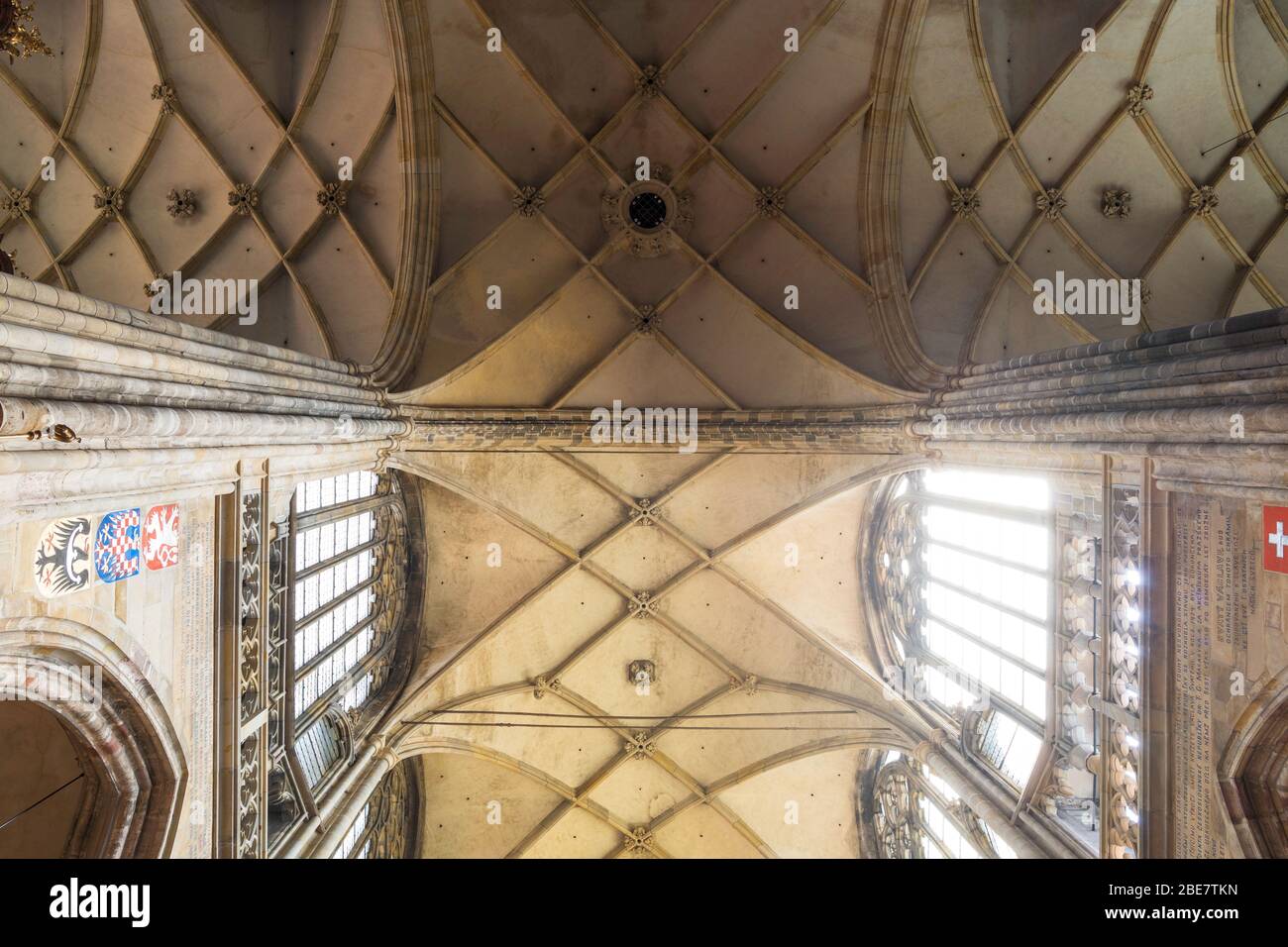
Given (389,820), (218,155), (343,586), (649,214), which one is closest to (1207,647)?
(649,214)

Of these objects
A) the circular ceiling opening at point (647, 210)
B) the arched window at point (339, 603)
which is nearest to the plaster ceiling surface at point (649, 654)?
the arched window at point (339, 603)

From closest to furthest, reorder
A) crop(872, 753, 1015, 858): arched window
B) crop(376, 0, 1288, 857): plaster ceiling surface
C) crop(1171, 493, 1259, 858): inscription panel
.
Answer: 1. crop(1171, 493, 1259, 858): inscription panel
2. crop(872, 753, 1015, 858): arched window
3. crop(376, 0, 1288, 857): plaster ceiling surface

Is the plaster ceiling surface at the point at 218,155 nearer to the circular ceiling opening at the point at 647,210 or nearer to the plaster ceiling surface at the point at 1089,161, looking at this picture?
the circular ceiling opening at the point at 647,210

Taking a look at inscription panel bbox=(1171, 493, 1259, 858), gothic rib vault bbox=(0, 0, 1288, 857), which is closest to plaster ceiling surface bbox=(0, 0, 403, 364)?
gothic rib vault bbox=(0, 0, 1288, 857)

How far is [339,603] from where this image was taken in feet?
36.8

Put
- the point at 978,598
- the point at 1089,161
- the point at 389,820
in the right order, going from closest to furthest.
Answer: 1. the point at 978,598
2. the point at 1089,161
3. the point at 389,820

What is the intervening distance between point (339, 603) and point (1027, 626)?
11.2 meters

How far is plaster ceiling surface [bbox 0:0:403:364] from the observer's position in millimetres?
11242

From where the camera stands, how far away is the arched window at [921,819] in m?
10.8

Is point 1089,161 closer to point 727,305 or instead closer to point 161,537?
point 727,305

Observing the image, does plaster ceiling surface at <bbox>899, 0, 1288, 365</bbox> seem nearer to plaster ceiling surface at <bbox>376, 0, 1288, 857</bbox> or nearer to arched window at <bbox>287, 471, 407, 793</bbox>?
plaster ceiling surface at <bbox>376, 0, 1288, 857</bbox>

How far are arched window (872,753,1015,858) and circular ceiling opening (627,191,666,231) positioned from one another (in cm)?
1170

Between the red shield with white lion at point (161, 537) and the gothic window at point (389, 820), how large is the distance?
28.4 ft

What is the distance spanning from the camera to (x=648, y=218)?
12828mm
